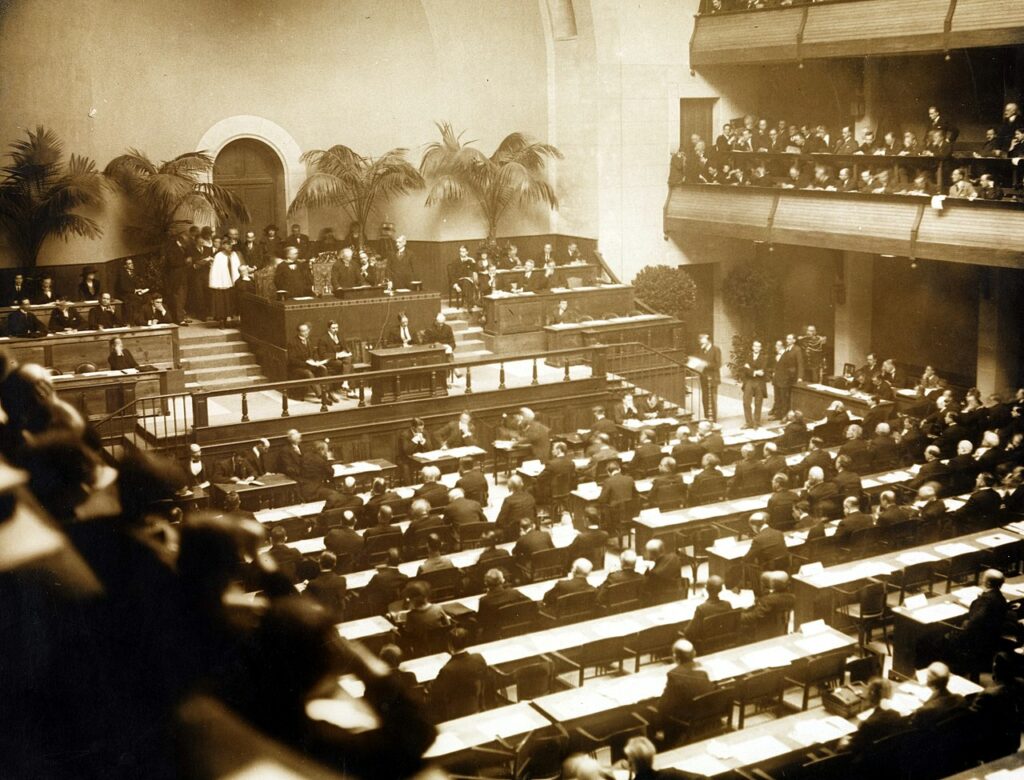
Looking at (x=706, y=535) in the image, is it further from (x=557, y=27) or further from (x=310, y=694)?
(x=557, y=27)

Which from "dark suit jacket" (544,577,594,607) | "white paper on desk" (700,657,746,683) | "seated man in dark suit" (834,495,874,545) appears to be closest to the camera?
"white paper on desk" (700,657,746,683)

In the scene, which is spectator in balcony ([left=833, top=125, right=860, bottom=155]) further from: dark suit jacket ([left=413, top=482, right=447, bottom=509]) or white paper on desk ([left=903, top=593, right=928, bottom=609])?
white paper on desk ([left=903, top=593, right=928, bottom=609])

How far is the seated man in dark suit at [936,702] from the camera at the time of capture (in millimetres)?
7453

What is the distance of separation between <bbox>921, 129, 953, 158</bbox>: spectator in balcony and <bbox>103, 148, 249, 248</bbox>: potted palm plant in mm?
13249

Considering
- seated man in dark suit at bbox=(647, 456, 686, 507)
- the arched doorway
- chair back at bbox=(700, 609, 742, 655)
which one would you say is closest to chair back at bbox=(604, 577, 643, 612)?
chair back at bbox=(700, 609, 742, 655)

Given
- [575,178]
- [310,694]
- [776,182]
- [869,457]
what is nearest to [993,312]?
[776,182]

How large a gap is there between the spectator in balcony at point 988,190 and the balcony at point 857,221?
0.16 metres

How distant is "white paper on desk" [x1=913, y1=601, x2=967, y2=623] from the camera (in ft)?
31.6

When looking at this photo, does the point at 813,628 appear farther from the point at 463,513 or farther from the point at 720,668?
the point at 463,513

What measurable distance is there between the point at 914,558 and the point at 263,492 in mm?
8223

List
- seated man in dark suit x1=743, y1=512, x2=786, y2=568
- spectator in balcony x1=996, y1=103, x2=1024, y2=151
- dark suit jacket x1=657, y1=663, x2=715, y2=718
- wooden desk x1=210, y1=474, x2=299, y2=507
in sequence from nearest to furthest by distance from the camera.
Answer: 1. dark suit jacket x1=657, y1=663, x2=715, y2=718
2. seated man in dark suit x1=743, y1=512, x2=786, y2=568
3. wooden desk x1=210, y1=474, x2=299, y2=507
4. spectator in balcony x1=996, y1=103, x2=1024, y2=151

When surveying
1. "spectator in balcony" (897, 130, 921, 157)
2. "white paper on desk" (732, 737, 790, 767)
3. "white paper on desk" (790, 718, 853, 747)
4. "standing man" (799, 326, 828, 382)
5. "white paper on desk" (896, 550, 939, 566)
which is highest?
"spectator in balcony" (897, 130, 921, 157)

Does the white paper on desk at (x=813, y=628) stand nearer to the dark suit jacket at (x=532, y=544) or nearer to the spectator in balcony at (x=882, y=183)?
the dark suit jacket at (x=532, y=544)

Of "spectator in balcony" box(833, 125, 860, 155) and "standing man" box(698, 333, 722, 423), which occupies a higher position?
"spectator in balcony" box(833, 125, 860, 155)
